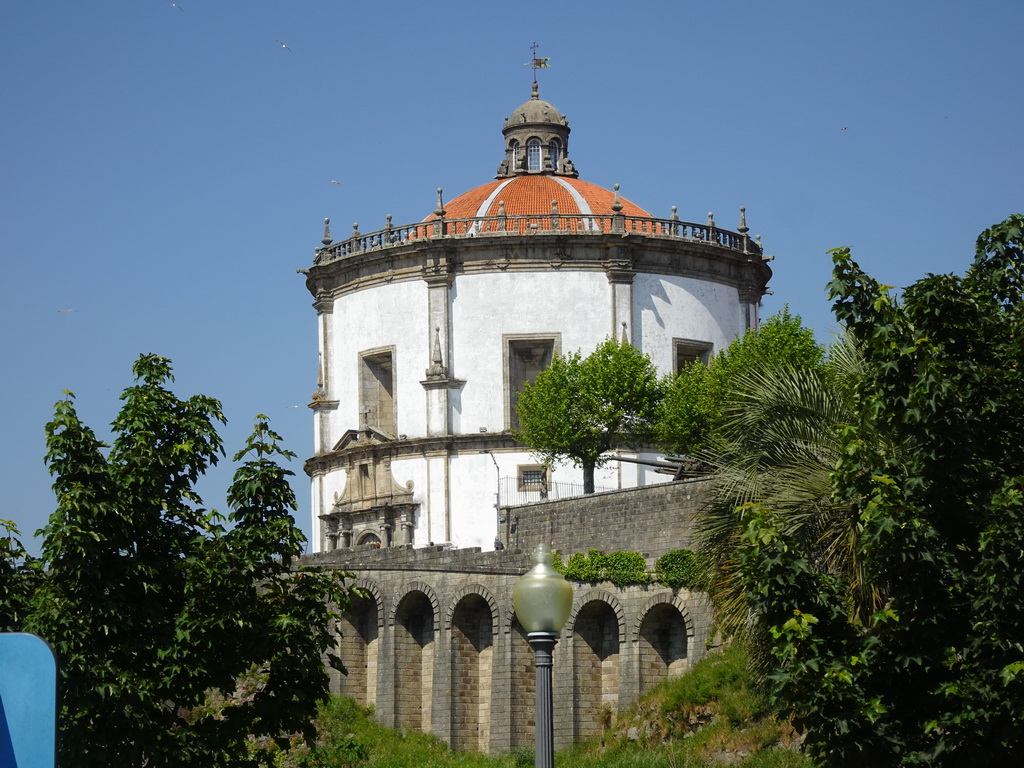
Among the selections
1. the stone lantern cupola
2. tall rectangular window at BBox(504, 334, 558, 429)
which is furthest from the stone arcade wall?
the stone lantern cupola

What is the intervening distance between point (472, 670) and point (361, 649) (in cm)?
340

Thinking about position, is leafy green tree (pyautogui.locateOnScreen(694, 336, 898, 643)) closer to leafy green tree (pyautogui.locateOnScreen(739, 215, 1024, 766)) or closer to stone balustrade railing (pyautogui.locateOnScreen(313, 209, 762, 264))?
leafy green tree (pyautogui.locateOnScreen(739, 215, 1024, 766))

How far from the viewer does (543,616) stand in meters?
20.3

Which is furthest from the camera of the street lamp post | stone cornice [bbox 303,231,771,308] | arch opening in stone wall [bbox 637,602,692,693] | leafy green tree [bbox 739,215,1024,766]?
stone cornice [bbox 303,231,771,308]

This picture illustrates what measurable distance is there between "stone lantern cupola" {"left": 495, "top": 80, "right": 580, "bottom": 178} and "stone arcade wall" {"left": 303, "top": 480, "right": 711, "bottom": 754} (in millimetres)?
21090

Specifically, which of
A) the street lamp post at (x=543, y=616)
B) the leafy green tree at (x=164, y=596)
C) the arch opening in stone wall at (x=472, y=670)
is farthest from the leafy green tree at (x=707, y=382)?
the street lamp post at (x=543, y=616)

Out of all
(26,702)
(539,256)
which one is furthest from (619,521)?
(26,702)

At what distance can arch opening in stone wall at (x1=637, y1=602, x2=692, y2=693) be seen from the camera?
5228 centimetres

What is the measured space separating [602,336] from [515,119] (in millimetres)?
13943

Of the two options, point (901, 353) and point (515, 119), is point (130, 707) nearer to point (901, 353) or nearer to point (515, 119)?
point (901, 353)

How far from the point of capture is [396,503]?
66062 mm

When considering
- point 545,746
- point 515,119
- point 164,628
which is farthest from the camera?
point 515,119

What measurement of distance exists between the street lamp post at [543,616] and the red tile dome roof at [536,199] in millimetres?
47990

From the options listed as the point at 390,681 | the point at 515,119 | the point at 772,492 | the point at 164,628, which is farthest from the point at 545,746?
the point at 515,119
